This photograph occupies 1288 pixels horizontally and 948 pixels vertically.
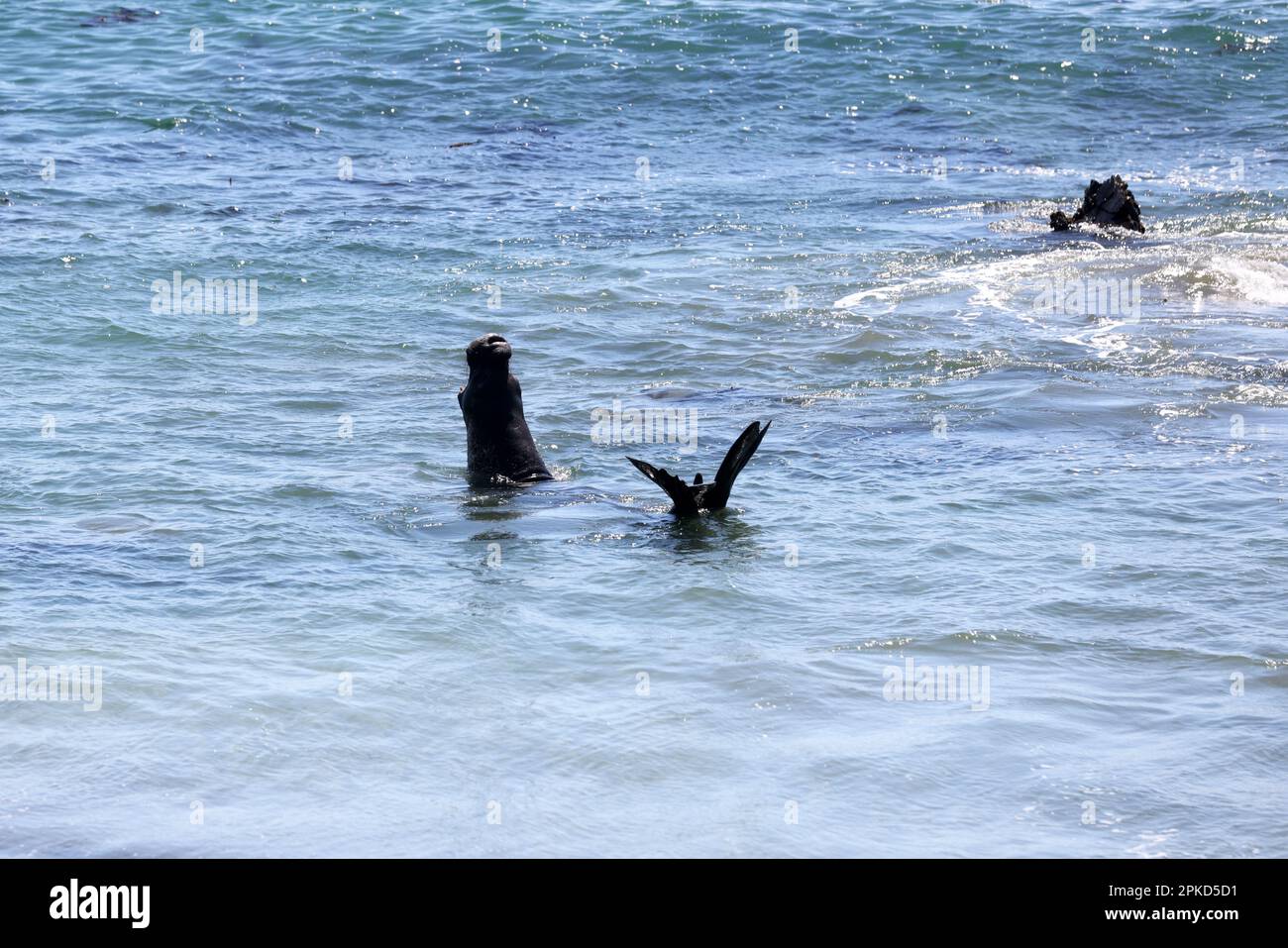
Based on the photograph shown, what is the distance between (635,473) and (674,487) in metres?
Result: 1.00

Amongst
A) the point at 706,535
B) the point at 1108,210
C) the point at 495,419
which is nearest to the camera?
the point at 706,535

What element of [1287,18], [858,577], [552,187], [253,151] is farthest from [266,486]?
[1287,18]

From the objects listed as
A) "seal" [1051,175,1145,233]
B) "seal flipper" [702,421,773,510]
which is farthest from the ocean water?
"seal" [1051,175,1145,233]

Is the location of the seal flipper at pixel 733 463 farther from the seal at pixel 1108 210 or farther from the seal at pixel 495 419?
the seal at pixel 1108 210

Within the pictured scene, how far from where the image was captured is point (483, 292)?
40.7 ft

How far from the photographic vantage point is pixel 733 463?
727cm

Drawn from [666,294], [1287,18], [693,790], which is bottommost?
[693,790]

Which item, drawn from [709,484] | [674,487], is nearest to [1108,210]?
[709,484]

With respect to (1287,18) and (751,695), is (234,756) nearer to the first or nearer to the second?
(751,695)

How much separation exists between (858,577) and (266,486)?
9.83 ft

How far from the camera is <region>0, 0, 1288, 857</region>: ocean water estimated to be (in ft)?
15.9

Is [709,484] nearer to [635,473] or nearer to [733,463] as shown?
[733,463]

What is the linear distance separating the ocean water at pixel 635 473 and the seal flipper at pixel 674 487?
17cm

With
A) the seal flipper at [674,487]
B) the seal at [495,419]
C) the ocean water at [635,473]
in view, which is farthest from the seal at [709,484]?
the seal at [495,419]
